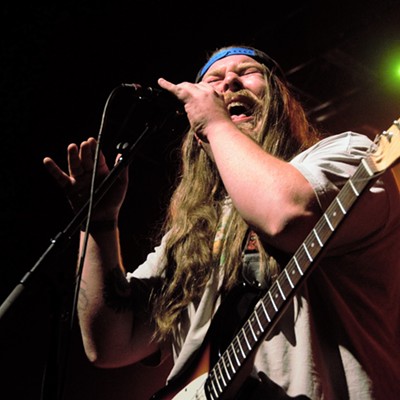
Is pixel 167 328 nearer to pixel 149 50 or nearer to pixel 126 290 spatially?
pixel 126 290

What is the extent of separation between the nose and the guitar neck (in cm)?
98

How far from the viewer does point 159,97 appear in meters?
1.45

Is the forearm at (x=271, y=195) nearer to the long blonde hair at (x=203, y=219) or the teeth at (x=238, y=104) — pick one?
the long blonde hair at (x=203, y=219)

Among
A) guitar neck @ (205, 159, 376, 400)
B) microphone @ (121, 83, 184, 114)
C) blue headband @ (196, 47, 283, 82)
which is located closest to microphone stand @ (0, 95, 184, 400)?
microphone @ (121, 83, 184, 114)

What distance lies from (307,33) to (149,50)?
945 mm

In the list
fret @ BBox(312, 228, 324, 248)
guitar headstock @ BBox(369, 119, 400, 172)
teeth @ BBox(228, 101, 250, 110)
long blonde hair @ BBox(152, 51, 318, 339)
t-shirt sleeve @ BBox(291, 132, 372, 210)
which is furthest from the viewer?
teeth @ BBox(228, 101, 250, 110)

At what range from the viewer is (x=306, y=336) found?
120 centimetres

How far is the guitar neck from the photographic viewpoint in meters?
1.02

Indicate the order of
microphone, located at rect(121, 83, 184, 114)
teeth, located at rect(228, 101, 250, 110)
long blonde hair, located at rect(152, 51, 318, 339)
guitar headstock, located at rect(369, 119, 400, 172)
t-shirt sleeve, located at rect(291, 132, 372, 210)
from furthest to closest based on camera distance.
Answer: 1. teeth, located at rect(228, 101, 250, 110)
2. long blonde hair, located at rect(152, 51, 318, 339)
3. microphone, located at rect(121, 83, 184, 114)
4. t-shirt sleeve, located at rect(291, 132, 372, 210)
5. guitar headstock, located at rect(369, 119, 400, 172)

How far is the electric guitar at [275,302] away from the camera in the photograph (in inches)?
39.0

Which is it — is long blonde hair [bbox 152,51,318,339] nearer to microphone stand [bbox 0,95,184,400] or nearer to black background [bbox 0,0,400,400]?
microphone stand [bbox 0,95,184,400]

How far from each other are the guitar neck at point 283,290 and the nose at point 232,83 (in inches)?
38.5

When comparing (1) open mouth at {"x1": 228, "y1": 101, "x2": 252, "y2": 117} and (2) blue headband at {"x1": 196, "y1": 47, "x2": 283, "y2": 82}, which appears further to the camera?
(2) blue headband at {"x1": 196, "y1": 47, "x2": 283, "y2": 82}


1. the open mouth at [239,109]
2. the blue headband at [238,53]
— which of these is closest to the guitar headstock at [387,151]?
the open mouth at [239,109]
